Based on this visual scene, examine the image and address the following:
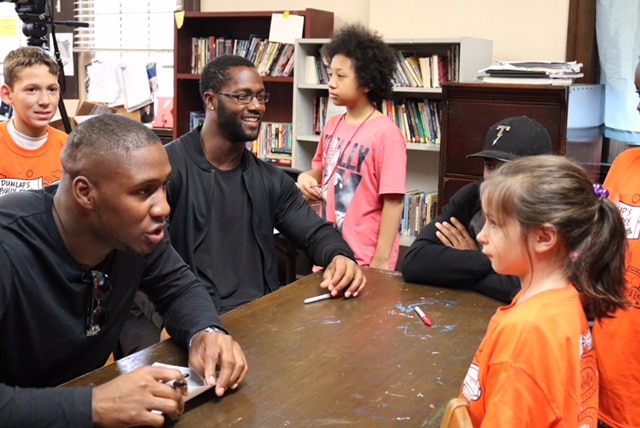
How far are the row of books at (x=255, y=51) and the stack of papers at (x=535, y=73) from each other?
4.45 ft

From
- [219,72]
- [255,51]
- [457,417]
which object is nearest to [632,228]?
[457,417]

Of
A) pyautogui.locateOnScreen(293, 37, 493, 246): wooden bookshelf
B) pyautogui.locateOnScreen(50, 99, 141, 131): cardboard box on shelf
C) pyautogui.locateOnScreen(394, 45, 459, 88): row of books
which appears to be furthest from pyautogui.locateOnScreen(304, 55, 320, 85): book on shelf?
pyautogui.locateOnScreen(50, 99, 141, 131): cardboard box on shelf

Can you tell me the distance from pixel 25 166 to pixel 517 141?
74.4 inches

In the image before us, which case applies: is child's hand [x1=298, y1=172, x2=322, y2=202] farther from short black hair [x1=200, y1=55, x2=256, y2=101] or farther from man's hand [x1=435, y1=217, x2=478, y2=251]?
man's hand [x1=435, y1=217, x2=478, y2=251]

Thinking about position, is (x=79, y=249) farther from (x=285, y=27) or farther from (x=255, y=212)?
(x=285, y=27)

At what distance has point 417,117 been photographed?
4.05 meters

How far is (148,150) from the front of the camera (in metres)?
1.53

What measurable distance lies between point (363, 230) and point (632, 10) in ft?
5.75

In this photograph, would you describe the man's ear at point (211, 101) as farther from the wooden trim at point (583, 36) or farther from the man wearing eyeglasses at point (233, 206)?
the wooden trim at point (583, 36)

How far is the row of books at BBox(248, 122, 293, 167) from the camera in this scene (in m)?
4.55

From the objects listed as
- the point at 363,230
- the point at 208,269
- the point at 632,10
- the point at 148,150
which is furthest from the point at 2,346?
the point at 632,10

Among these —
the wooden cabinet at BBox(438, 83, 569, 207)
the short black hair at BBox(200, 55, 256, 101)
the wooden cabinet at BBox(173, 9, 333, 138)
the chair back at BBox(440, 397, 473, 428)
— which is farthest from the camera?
the wooden cabinet at BBox(173, 9, 333, 138)

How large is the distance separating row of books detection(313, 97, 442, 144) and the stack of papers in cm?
59

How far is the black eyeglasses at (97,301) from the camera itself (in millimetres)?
1584
